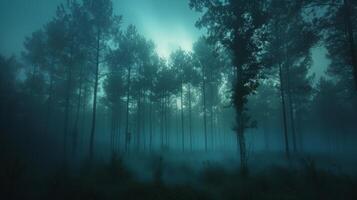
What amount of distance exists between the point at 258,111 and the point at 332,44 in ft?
101

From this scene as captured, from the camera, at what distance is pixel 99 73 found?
686 inches

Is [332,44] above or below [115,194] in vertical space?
above

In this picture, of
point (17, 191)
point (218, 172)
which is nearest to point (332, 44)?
point (218, 172)

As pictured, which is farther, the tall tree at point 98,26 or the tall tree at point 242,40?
the tall tree at point 98,26

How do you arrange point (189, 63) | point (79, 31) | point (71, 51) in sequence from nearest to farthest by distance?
point (79, 31) < point (71, 51) < point (189, 63)

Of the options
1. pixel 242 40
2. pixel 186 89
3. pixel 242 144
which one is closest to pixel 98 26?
pixel 242 40

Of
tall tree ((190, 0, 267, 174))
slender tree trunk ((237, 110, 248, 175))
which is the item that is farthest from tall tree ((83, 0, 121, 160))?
slender tree trunk ((237, 110, 248, 175))

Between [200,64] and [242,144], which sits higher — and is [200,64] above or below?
above

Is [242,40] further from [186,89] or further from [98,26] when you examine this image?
[186,89]

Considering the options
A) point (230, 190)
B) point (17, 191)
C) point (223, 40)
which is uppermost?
point (223, 40)

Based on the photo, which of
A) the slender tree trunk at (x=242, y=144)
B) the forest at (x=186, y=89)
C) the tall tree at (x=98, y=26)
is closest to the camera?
the forest at (x=186, y=89)

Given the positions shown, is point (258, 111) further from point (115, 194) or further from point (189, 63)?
point (115, 194)

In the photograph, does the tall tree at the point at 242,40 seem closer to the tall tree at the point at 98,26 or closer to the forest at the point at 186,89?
the forest at the point at 186,89

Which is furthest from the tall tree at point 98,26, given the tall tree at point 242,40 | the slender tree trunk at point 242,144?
the slender tree trunk at point 242,144
